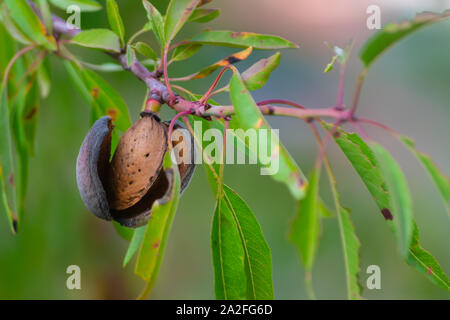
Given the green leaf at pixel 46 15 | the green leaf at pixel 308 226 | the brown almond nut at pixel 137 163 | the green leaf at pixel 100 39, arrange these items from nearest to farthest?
the green leaf at pixel 308 226 < the brown almond nut at pixel 137 163 < the green leaf at pixel 100 39 < the green leaf at pixel 46 15

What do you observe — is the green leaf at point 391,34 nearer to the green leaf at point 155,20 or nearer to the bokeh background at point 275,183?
the green leaf at point 155,20

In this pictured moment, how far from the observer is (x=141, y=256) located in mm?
574

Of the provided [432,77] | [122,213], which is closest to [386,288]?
[432,77]

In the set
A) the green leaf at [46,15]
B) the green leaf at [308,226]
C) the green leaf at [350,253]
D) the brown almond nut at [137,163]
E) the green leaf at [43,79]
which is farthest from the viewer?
the green leaf at [43,79]

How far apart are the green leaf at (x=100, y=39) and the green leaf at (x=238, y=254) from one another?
32 cm

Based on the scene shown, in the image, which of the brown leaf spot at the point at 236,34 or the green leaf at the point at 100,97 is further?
the green leaf at the point at 100,97

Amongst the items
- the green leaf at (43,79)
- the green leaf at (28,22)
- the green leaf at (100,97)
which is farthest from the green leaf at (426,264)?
the green leaf at (43,79)

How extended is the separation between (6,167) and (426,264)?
0.80m

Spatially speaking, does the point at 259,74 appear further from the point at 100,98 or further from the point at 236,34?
the point at 100,98

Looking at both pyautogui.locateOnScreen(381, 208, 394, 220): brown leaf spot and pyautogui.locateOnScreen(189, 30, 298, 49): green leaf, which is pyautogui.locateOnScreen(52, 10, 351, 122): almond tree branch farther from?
pyautogui.locateOnScreen(381, 208, 394, 220): brown leaf spot

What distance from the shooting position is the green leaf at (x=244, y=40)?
73 cm

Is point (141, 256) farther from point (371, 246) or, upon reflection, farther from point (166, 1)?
point (371, 246)

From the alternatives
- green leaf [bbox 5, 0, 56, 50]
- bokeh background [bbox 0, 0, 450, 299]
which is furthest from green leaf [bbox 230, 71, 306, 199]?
bokeh background [bbox 0, 0, 450, 299]

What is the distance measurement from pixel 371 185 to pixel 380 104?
176 cm
